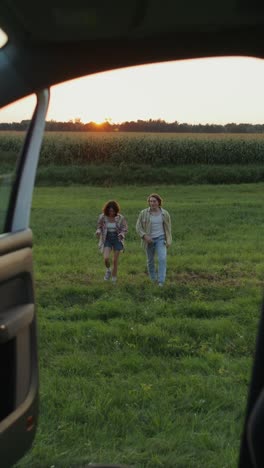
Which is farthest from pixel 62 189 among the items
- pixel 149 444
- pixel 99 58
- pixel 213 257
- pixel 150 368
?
pixel 99 58

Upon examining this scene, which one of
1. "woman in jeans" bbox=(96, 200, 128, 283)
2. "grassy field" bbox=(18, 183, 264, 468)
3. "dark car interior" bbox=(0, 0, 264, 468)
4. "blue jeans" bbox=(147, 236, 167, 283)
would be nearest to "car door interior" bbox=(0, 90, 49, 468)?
Answer: "dark car interior" bbox=(0, 0, 264, 468)

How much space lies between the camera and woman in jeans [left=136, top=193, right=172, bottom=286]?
8070 millimetres

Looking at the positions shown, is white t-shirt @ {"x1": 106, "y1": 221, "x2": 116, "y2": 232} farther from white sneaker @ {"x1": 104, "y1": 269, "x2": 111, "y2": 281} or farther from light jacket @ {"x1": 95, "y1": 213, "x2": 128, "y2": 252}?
white sneaker @ {"x1": 104, "y1": 269, "x2": 111, "y2": 281}

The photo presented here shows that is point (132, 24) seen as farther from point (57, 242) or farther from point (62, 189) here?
point (62, 189)

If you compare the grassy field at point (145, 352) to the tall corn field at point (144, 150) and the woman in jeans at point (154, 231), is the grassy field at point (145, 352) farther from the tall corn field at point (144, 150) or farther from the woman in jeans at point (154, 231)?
the tall corn field at point (144, 150)

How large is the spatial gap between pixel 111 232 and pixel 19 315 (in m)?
6.20

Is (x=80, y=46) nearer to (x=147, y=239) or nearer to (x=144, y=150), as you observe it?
(x=147, y=239)

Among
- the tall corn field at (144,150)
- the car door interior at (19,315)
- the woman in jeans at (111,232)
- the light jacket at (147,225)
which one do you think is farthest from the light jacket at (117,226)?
the tall corn field at (144,150)

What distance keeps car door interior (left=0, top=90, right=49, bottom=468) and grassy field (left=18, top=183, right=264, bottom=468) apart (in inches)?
44.0

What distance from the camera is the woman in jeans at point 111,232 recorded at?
8.21m

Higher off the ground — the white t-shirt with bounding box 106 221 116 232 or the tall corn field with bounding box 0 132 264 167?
the tall corn field with bounding box 0 132 264 167

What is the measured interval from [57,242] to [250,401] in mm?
9297

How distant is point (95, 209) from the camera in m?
15.3

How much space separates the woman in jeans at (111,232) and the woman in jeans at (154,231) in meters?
0.22
